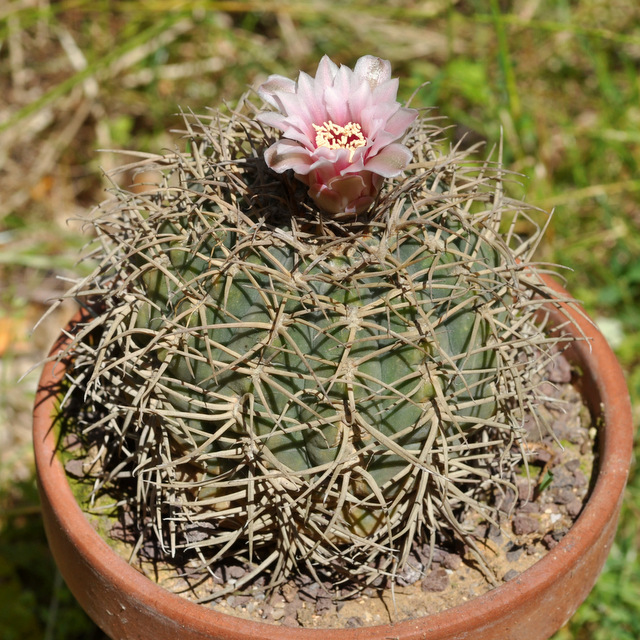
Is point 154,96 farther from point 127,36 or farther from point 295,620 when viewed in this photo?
point 295,620

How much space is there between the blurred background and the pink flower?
1.28 metres

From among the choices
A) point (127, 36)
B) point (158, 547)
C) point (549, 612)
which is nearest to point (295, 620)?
point (158, 547)

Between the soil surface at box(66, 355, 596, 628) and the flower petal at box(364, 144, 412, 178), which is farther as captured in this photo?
the soil surface at box(66, 355, 596, 628)

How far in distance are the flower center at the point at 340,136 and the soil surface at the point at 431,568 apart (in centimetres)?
49

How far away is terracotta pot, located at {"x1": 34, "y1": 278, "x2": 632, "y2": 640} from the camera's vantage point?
1135 millimetres

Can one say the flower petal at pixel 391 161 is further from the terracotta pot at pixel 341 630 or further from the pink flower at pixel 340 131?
the terracotta pot at pixel 341 630

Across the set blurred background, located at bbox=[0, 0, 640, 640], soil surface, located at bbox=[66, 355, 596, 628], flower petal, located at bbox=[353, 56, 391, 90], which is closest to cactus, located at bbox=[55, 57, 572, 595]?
soil surface, located at bbox=[66, 355, 596, 628]

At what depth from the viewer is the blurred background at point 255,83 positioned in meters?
2.61

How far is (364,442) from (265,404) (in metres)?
0.16

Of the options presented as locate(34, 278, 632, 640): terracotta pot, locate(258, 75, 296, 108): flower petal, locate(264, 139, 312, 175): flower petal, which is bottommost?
locate(34, 278, 632, 640): terracotta pot

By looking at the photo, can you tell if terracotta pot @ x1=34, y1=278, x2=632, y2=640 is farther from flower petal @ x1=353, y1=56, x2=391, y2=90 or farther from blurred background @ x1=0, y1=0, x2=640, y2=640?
blurred background @ x1=0, y1=0, x2=640, y2=640

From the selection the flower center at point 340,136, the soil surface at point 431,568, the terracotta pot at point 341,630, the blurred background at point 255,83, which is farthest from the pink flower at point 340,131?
the blurred background at point 255,83

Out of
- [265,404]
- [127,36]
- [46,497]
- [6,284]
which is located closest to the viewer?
[265,404]

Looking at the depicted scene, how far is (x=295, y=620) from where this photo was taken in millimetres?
1236
